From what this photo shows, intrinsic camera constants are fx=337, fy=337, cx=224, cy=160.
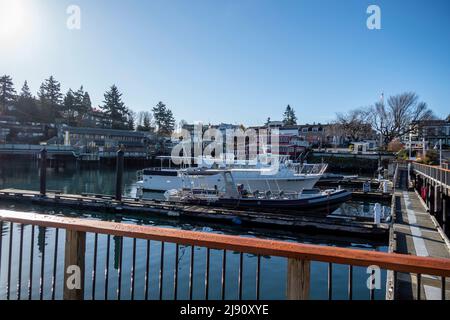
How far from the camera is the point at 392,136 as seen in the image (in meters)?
67.0

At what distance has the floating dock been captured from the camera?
51.1ft

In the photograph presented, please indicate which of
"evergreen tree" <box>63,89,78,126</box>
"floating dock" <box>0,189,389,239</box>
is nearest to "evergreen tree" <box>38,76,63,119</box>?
"evergreen tree" <box>63,89,78,126</box>

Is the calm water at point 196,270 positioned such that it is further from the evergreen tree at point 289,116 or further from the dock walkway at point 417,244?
the evergreen tree at point 289,116

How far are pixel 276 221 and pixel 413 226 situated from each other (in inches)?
238

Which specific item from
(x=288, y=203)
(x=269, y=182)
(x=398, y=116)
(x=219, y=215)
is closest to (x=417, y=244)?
(x=288, y=203)

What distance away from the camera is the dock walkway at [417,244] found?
7.11 meters

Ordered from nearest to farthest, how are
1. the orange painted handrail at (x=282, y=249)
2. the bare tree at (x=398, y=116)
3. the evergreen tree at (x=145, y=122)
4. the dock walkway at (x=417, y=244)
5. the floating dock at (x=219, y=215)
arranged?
the orange painted handrail at (x=282, y=249) → the dock walkway at (x=417, y=244) → the floating dock at (x=219, y=215) → the bare tree at (x=398, y=116) → the evergreen tree at (x=145, y=122)

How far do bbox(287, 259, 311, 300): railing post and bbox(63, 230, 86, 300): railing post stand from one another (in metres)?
1.88

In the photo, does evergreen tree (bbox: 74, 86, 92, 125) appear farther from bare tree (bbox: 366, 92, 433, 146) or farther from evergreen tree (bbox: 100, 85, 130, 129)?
bare tree (bbox: 366, 92, 433, 146)

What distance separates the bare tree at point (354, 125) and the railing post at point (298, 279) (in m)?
74.0

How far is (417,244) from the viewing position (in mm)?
11375

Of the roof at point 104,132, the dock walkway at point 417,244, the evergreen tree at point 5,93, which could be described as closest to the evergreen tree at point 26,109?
the evergreen tree at point 5,93
